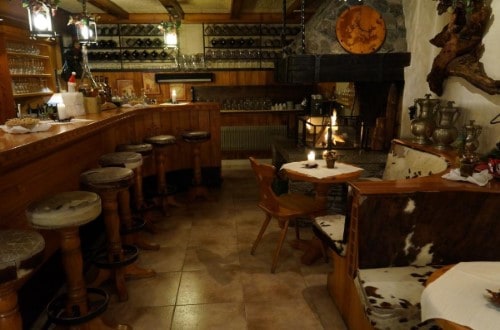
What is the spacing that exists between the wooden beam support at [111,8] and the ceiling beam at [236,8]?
7.06 ft

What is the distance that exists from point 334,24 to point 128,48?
5013 mm

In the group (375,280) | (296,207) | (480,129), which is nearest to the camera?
(375,280)

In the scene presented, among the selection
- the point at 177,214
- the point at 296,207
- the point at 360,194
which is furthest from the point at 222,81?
the point at 360,194

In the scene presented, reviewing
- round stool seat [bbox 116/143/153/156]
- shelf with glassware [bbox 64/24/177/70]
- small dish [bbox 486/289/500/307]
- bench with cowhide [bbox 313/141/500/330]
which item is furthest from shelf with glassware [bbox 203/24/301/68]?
small dish [bbox 486/289/500/307]

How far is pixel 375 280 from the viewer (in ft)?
6.65

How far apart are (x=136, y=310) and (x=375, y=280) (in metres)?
1.73

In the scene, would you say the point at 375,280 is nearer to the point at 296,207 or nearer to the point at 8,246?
the point at 296,207

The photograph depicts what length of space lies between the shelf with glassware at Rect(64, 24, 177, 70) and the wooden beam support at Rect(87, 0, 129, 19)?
400 millimetres

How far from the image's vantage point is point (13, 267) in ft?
4.72

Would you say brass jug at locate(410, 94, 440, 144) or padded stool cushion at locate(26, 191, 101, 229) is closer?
padded stool cushion at locate(26, 191, 101, 229)

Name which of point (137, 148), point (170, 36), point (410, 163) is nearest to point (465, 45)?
point (410, 163)

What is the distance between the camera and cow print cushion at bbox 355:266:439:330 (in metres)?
1.82

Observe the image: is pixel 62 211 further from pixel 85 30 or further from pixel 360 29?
pixel 360 29

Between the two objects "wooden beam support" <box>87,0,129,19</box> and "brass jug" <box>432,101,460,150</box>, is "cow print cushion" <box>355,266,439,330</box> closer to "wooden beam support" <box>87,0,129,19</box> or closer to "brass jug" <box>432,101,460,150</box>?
"brass jug" <box>432,101,460,150</box>
